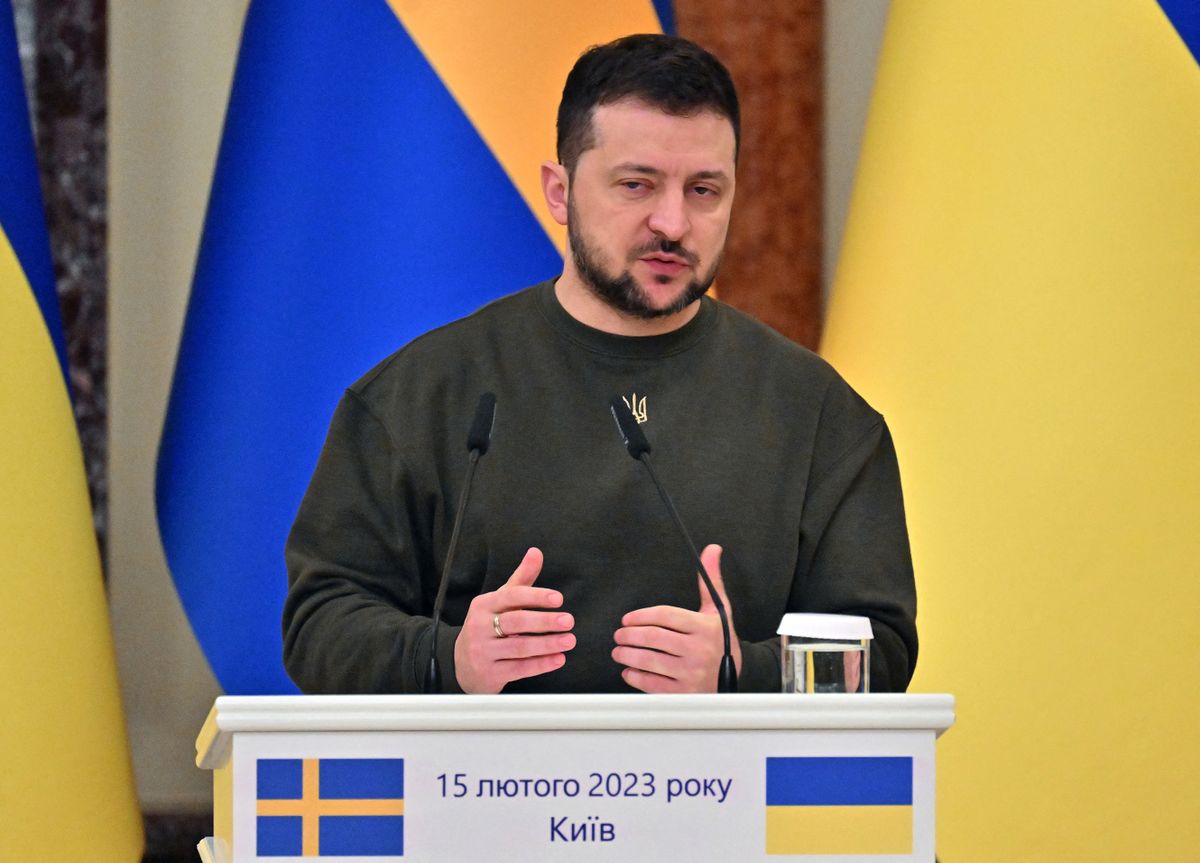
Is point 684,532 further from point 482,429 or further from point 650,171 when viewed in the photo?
point 650,171

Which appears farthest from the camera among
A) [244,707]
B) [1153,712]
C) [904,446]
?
[904,446]

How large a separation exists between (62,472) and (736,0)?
1849mm

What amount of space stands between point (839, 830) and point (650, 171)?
0.99 metres

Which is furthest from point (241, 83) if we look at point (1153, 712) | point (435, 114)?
point (1153, 712)

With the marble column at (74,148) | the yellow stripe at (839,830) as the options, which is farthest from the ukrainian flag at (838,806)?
the marble column at (74,148)

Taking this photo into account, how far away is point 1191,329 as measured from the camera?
2281 mm

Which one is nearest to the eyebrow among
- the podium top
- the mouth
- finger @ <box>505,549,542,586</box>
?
the mouth

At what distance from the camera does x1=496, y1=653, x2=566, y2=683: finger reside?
1489 mm

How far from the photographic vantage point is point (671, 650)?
148cm

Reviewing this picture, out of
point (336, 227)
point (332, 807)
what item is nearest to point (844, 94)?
point (336, 227)

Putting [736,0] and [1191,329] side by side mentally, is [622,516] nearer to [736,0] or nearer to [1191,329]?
[1191,329]

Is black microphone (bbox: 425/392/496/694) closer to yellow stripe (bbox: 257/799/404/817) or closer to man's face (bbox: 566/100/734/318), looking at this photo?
yellow stripe (bbox: 257/799/404/817)

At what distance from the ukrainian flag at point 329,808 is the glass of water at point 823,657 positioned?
1.40ft

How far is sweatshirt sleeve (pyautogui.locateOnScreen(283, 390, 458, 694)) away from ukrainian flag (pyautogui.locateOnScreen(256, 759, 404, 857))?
1.55 feet
